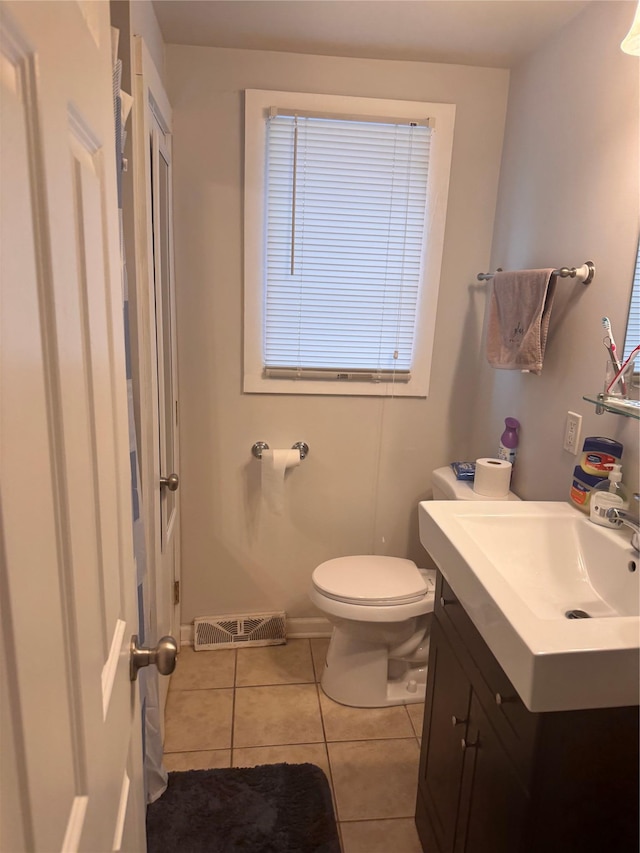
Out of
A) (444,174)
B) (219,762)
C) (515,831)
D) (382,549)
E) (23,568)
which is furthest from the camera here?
(382,549)

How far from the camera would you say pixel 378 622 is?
1993mm

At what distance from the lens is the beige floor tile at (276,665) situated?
2.26 meters

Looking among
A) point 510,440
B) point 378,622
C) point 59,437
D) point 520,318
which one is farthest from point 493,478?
point 59,437

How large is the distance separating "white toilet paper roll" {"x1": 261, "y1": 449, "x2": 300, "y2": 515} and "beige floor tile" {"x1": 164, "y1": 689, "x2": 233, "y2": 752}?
0.76m

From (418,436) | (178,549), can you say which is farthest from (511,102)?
(178,549)

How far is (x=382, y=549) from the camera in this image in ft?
8.24

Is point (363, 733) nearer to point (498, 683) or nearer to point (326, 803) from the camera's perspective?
point (326, 803)

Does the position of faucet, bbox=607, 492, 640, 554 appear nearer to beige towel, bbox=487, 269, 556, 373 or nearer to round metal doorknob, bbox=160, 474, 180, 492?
beige towel, bbox=487, 269, 556, 373

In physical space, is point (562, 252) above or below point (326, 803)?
above

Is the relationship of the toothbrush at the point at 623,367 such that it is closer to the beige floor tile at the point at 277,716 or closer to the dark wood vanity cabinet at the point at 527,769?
the dark wood vanity cabinet at the point at 527,769

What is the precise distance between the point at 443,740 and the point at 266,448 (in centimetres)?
126

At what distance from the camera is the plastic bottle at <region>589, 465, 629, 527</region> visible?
137cm

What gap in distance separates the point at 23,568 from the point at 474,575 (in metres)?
0.89

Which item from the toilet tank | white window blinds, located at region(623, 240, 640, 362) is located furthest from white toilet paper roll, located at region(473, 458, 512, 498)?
white window blinds, located at region(623, 240, 640, 362)
